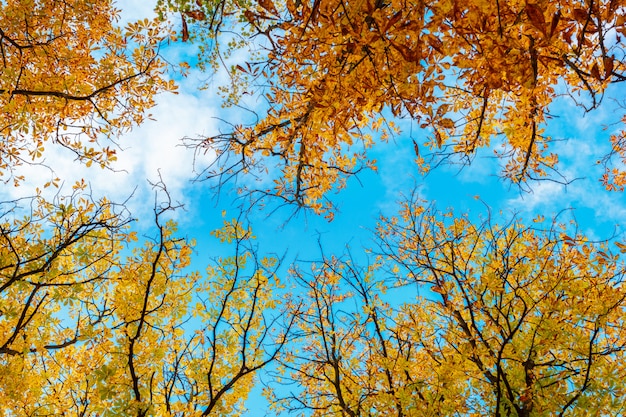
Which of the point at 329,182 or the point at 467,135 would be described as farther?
the point at 329,182

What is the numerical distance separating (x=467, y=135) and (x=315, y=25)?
109 inches

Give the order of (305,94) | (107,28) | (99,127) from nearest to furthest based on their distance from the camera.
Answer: (305,94)
(99,127)
(107,28)

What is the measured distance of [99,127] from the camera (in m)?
6.33

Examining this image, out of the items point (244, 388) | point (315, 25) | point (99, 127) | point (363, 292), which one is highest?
point (99, 127)

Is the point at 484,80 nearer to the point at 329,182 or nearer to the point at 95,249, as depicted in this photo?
the point at 329,182

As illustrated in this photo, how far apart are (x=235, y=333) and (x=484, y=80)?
4393 millimetres

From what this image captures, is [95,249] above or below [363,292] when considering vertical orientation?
below

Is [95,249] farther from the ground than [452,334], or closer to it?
closer to it

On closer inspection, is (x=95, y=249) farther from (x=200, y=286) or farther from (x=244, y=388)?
(x=244, y=388)

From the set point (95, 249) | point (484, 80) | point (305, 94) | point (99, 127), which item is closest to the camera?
point (484, 80)

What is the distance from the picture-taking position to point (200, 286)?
219 inches

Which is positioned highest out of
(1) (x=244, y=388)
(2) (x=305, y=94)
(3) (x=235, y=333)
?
(2) (x=305, y=94)

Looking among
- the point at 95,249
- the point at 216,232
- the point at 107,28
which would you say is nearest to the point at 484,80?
the point at 216,232

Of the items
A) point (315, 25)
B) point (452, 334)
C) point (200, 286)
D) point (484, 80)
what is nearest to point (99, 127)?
point (200, 286)
